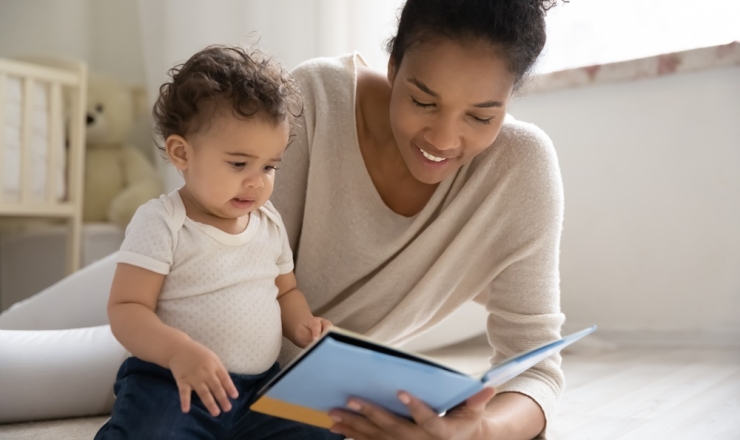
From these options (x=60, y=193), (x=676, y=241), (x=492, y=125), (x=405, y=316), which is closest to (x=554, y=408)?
(x=405, y=316)

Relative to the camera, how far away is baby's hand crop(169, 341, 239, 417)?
802 millimetres

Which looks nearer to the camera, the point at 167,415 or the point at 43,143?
the point at 167,415

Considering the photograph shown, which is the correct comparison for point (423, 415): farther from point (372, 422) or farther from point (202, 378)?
point (202, 378)

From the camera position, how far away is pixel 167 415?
0.88m

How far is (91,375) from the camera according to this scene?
4.57 feet

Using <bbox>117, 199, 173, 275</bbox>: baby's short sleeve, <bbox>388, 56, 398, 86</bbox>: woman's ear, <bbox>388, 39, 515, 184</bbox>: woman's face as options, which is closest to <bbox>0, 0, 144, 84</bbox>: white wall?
<bbox>388, 56, 398, 86</bbox>: woman's ear

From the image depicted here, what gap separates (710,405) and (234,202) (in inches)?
41.1

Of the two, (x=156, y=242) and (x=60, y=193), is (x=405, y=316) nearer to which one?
(x=156, y=242)

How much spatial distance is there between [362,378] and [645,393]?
3.42ft

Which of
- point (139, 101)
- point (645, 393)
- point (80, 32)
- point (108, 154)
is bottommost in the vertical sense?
→ point (108, 154)

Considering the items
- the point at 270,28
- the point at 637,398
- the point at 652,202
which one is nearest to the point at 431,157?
the point at 637,398

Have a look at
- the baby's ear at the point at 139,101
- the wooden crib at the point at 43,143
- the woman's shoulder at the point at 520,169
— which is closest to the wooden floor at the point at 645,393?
the woman's shoulder at the point at 520,169

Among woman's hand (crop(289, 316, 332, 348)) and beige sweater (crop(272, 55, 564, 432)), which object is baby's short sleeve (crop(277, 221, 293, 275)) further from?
beige sweater (crop(272, 55, 564, 432))

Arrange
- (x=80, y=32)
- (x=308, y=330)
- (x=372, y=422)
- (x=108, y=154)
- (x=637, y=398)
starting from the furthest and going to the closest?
(x=80, y=32) < (x=108, y=154) < (x=637, y=398) < (x=308, y=330) < (x=372, y=422)
